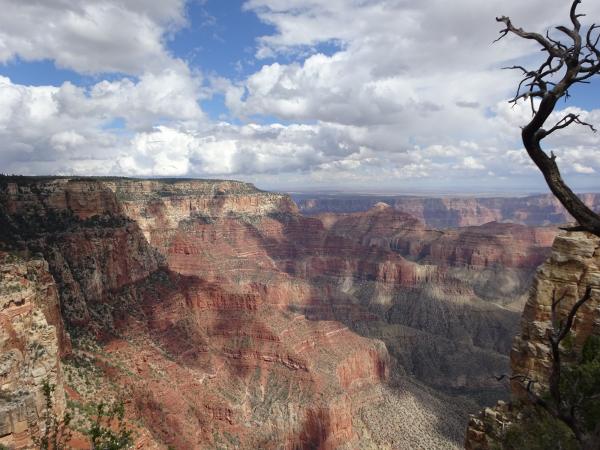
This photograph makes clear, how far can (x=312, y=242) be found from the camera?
18062cm

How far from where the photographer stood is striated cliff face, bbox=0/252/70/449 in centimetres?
2217

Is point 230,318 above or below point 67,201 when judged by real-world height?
below

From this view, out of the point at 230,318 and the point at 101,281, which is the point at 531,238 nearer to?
the point at 230,318

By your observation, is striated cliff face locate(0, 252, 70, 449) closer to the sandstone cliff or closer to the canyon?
the canyon

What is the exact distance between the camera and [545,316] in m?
18.4

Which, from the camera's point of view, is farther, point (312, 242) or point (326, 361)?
point (312, 242)

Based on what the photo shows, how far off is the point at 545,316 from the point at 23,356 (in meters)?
29.6

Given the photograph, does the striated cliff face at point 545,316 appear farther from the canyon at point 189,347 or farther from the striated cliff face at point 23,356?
the canyon at point 189,347

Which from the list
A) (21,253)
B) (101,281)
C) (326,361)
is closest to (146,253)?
(101,281)

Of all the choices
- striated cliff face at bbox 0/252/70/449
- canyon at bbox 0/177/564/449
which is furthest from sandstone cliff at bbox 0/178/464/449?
striated cliff face at bbox 0/252/70/449

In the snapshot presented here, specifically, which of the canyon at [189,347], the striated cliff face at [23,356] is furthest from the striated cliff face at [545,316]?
the canyon at [189,347]

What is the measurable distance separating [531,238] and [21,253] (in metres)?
196

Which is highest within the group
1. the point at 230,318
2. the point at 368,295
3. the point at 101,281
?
the point at 101,281

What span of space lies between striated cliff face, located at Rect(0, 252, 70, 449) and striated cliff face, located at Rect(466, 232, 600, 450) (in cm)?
2149
